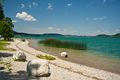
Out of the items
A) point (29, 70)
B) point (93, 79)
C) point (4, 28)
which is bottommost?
point (93, 79)

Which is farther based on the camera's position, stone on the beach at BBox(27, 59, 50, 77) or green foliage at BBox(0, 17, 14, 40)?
green foliage at BBox(0, 17, 14, 40)

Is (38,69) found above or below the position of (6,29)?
below

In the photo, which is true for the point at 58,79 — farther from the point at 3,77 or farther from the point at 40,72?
the point at 3,77

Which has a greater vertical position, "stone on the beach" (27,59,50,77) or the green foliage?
the green foliage

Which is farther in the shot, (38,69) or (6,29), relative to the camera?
(6,29)

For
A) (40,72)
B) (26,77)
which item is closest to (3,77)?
(26,77)

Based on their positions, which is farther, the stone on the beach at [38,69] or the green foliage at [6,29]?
the green foliage at [6,29]

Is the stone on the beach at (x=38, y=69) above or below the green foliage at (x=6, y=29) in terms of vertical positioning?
below

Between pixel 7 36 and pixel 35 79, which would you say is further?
pixel 7 36

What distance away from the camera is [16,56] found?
64.3 ft

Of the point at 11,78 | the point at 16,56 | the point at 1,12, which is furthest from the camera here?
the point at 1,12

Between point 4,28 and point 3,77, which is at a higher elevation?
point 4,28

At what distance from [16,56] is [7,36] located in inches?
2265

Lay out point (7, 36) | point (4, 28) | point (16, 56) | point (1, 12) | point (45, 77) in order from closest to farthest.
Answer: point (45, 77), point (16, 56), point (1, 12), point (4, 28), point (7, 36)
